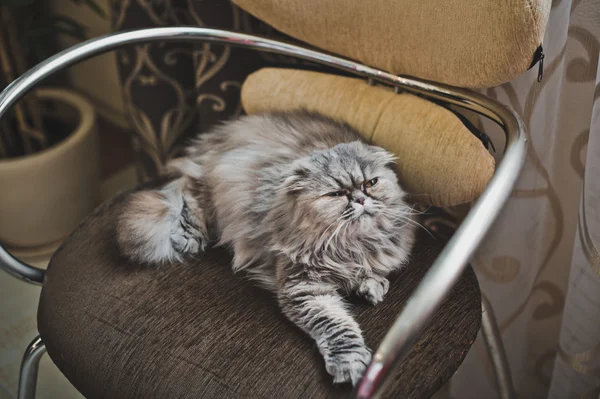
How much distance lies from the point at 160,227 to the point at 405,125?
400 mm

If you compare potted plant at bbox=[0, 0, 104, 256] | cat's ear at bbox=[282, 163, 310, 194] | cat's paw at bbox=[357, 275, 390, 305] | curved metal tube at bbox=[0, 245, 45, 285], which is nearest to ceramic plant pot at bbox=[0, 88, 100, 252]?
potted plant at bbox=[0, 0, 104, 256]

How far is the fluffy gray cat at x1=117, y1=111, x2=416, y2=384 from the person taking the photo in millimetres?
780

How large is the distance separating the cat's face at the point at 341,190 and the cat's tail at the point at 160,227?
0.18 metres

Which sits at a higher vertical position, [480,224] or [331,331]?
[480,224]

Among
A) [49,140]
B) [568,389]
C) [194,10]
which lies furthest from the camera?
[49,140]

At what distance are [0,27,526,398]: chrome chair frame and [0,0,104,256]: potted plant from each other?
59cm

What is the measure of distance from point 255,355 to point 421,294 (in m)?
0.26

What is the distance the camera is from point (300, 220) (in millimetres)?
801

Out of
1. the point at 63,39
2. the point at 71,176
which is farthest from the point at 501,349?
the point at 63,39

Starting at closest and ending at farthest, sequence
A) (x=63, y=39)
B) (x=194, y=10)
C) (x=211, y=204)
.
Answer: (x=211, y=204), (x=194, y=10), (x=63, y=39)

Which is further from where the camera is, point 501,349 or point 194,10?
point 194,10

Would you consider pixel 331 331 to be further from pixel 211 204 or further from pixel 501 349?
pixel 501 349

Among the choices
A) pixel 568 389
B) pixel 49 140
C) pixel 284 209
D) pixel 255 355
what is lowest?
pixel 568 389

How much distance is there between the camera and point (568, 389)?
1.03 metres
